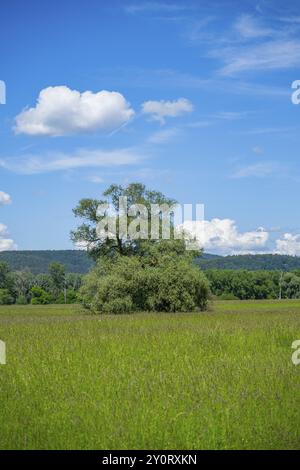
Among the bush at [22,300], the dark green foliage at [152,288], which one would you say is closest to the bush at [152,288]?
the dark green foliage at [152,288]

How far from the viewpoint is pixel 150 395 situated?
11180 mm

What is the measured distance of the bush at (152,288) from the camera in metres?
47.3

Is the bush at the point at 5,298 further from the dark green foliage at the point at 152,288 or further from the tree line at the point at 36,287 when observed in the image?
the dark green foliage at the point at 152,288

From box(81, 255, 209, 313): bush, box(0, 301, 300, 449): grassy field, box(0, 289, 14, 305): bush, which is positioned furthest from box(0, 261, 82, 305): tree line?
box(0, 301, 300, 449): grassy field

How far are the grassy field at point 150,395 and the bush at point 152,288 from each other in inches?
1146

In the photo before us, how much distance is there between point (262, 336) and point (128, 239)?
1518 inches

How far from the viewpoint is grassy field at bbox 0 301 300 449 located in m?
9.08

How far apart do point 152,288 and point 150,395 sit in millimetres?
36717

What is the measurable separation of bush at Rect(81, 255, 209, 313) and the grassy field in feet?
95.5

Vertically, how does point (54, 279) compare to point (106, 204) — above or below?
below

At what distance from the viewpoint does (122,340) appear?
18500 mm

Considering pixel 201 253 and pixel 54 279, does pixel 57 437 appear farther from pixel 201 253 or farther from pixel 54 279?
pixel 54 279

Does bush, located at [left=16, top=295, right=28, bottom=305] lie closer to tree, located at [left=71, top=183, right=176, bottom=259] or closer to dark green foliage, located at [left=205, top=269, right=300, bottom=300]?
dark green foliage, located at [left=205, top=269, right=300, bottom=300]
